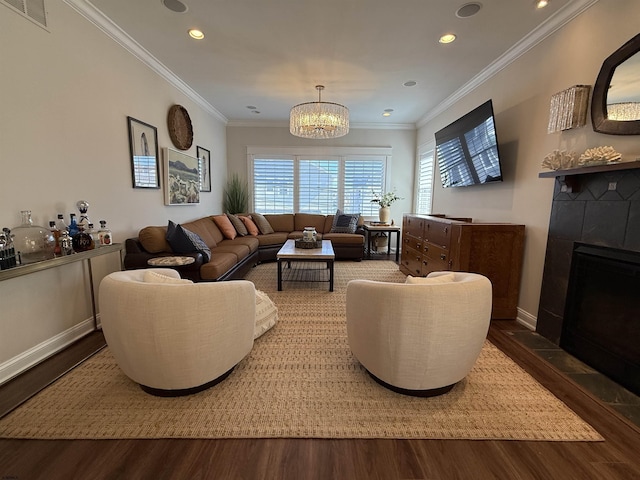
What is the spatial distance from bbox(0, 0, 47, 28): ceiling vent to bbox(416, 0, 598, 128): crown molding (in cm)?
405

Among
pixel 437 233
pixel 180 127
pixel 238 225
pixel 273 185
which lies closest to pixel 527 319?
pixel 437 233

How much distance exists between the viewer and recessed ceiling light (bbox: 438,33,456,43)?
2689mm

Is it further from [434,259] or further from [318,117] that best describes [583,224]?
[318,117]

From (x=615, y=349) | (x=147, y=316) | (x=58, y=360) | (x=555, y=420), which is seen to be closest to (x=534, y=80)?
(x=615, y=349)

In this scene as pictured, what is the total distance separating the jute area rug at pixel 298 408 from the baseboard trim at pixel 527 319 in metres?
0.82

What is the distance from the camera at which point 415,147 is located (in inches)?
241

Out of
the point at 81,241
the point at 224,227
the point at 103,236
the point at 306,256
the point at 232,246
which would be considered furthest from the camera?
the point at 224,227

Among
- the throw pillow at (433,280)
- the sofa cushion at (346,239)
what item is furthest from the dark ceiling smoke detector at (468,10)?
the sofa cushion at (346,239)

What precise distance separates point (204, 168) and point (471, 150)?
14.0 feet

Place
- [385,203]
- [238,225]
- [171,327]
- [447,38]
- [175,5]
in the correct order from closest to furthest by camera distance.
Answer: [171,327], [175,5], [447,38], [238,225], [385,203]

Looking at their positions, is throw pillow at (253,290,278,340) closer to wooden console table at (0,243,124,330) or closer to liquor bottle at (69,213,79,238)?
wooden console table at (0,243,124,330)

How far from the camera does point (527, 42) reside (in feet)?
8.95

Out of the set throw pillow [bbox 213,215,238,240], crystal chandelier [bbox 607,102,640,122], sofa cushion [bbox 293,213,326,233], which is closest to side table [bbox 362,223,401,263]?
sofa cushion [bbox 293,213,326,233]

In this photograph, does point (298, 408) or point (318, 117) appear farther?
point (318, 117)
